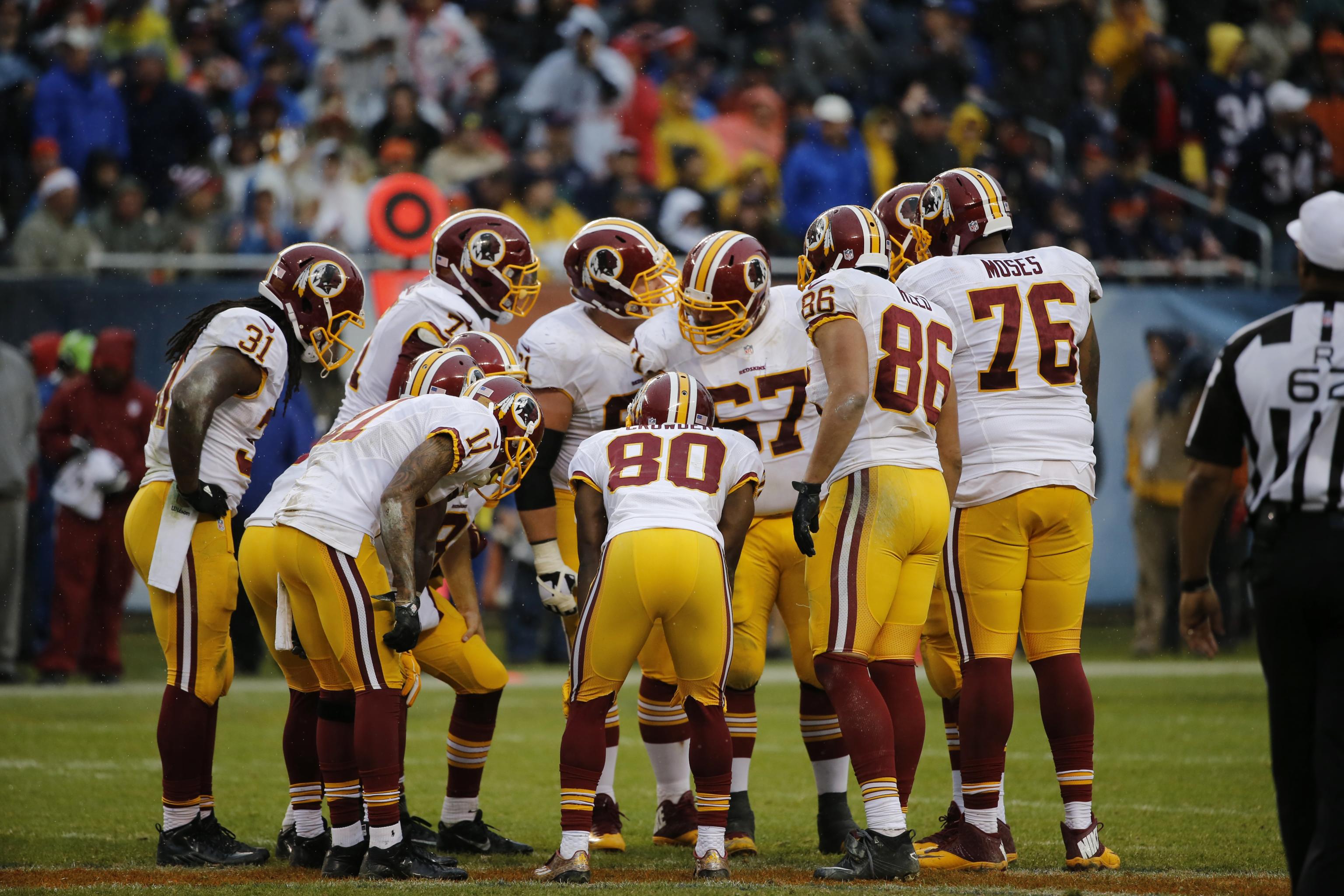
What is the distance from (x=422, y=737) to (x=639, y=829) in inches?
119

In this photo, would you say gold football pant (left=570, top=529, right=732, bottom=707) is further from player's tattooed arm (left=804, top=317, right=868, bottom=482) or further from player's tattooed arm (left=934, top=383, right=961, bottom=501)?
player's tattooed arm (left=934, top=383, right=961, bottom=501)

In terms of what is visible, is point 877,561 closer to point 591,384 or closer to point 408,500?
point 408,500

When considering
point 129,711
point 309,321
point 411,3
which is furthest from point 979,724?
point 411,3

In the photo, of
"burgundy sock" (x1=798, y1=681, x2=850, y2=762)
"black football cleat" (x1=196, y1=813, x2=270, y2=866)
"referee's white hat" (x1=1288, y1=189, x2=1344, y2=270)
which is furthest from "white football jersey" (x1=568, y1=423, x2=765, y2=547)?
"referee's white hat" (x1=1288, y1=189, x2=1344, y2=270)

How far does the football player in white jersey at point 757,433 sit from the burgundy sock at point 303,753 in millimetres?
1546

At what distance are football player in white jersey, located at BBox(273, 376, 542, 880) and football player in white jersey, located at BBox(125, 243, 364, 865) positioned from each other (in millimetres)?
593

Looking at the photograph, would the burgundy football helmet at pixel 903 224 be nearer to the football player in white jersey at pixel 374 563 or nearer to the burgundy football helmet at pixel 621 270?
the burgundy football helmet at pixel 621 270

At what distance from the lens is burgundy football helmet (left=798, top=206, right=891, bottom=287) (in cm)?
569

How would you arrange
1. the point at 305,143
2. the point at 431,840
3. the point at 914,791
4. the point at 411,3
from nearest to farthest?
the point at 431,840, the point at 914,791, the point at 305,143, the point at 411,3

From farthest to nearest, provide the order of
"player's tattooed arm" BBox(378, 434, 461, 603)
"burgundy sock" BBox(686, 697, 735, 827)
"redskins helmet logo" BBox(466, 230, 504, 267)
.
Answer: "redskins helmet logo" BBox(466, 230, 504, 267) < "burgundy sock" BBox(686, 697, 735, 827) < "player's tattooed arm" BBox(378, 434, 461, 603)

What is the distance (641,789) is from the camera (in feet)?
24.4

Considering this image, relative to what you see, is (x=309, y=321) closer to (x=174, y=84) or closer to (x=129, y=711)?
(x=129, y=711)

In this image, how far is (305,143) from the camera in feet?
45.8

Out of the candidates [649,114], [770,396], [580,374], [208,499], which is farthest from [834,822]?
[649,114]
